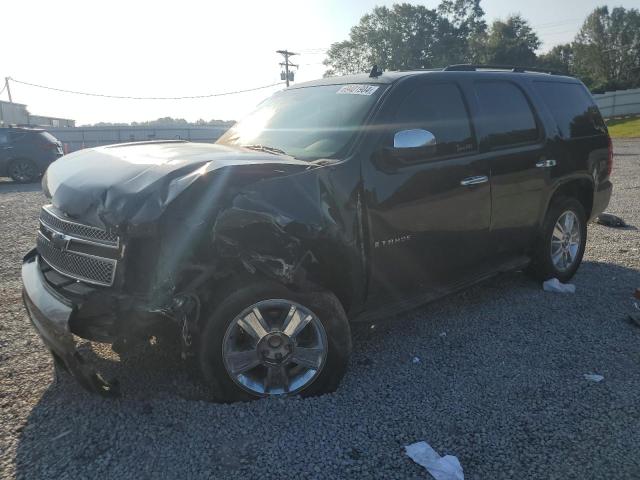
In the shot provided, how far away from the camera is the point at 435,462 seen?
2449mm

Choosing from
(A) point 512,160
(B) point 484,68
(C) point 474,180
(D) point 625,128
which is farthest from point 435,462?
(D) point 625,128

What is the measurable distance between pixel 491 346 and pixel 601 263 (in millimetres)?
2893

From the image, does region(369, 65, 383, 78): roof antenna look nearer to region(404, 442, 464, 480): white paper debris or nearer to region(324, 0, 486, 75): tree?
region(404, 442, 464, 480): white paper debris

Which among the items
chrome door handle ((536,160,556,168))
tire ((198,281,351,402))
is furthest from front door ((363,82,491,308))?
chrome door handle ((536,160,556,168))

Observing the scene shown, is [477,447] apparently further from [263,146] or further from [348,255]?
[263,146]

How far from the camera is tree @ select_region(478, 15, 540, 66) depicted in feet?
228

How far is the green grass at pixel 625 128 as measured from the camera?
1192 inches

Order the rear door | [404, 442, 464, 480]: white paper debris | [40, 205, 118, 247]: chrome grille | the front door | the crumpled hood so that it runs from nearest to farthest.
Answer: [404, 442, 464, 480]: white paper debris → the crumpled hood → [40, 205, 118, 247]: chrome grille → the front door → the rear door

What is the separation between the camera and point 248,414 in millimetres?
2797

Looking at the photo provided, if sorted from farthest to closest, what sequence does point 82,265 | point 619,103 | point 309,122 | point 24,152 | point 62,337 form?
point 619,103, point 24,152, point 309,122, point 82,265, point 62,337

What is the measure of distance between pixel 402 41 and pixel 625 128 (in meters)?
42.1

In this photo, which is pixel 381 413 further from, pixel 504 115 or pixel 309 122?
pixel 504 115

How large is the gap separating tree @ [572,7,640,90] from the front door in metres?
72.5

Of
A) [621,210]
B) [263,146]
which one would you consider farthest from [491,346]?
[621,210]
